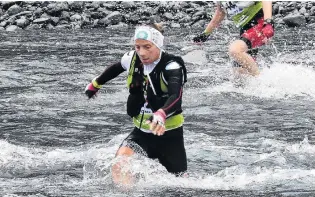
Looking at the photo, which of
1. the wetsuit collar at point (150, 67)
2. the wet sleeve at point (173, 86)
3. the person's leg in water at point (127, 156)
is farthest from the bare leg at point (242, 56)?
the wet sleeve at point (173, 86)

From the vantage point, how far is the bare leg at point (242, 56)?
11.3 metres

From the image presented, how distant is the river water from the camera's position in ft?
22.2

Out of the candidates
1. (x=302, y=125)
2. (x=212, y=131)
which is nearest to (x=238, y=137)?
(x=212, y=131)

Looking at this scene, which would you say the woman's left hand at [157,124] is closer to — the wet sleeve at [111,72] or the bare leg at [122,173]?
the bare leg at [122,173]

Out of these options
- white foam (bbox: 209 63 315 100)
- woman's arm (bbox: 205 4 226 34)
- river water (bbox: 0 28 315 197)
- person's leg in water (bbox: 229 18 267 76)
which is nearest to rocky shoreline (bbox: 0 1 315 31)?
river water (bbox: 0 28 315 197)

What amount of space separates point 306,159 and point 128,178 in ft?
7.17

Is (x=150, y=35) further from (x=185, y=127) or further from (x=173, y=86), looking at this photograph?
(x=185, y=127)

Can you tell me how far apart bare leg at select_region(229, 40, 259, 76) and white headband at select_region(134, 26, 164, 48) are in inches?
188

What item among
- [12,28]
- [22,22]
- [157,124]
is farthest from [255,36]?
[22,22]

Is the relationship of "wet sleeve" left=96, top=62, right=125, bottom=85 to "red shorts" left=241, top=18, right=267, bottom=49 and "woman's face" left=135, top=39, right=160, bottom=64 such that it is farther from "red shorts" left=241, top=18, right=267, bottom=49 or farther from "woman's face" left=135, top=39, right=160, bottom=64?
"red shorts" left=241, top=18, right=267, bottom=49

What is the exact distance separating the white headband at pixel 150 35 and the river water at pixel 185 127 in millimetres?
1089

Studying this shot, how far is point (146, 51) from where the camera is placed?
6520 mm

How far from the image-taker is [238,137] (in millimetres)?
9016

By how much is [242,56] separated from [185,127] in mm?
2191
